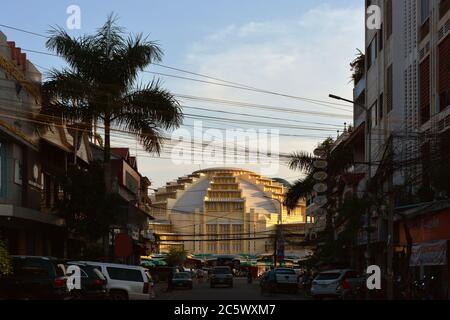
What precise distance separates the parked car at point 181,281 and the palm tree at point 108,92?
22.4 meters

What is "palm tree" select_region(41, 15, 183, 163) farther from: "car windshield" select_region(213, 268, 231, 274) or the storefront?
"car windshield" select_region(213, 268, 231, 274)

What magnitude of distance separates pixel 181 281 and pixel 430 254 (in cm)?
3132

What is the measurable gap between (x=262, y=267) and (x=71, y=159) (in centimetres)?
10442

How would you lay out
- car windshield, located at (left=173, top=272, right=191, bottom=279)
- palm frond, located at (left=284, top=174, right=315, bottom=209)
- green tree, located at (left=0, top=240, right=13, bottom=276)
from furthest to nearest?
car windshield, located at (left=173, top=272, right=191, bottom=279)
palm frond, located at (left=284, top=174, right=315, bottom=209)
green tree, located at (left=0, top=240, right=13, bottom=276)

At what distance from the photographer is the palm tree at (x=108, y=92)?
129ft

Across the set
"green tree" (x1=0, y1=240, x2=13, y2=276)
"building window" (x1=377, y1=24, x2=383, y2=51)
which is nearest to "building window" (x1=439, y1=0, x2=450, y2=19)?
"building window" (x1=377, y1=24, x2=383, y2=51)

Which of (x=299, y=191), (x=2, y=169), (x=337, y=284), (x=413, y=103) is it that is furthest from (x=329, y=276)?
(x=299, y=191)

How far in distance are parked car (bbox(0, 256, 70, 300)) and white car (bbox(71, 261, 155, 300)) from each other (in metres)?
6.37

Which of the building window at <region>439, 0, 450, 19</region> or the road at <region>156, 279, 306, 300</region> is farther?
the road at <region>156, 279, 306, 300</region>

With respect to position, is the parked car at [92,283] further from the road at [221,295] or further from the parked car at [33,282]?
the road at [221,295]

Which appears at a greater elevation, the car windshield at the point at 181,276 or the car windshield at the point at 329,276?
the car windshield at the point at 329,276

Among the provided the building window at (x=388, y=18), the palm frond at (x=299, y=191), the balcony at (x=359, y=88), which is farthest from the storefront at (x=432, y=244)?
the palm frond at (x=299, y=191)

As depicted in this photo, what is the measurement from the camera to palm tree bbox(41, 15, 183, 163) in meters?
39.3

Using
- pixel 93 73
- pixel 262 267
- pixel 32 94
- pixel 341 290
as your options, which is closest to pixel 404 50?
pixel 341 290
